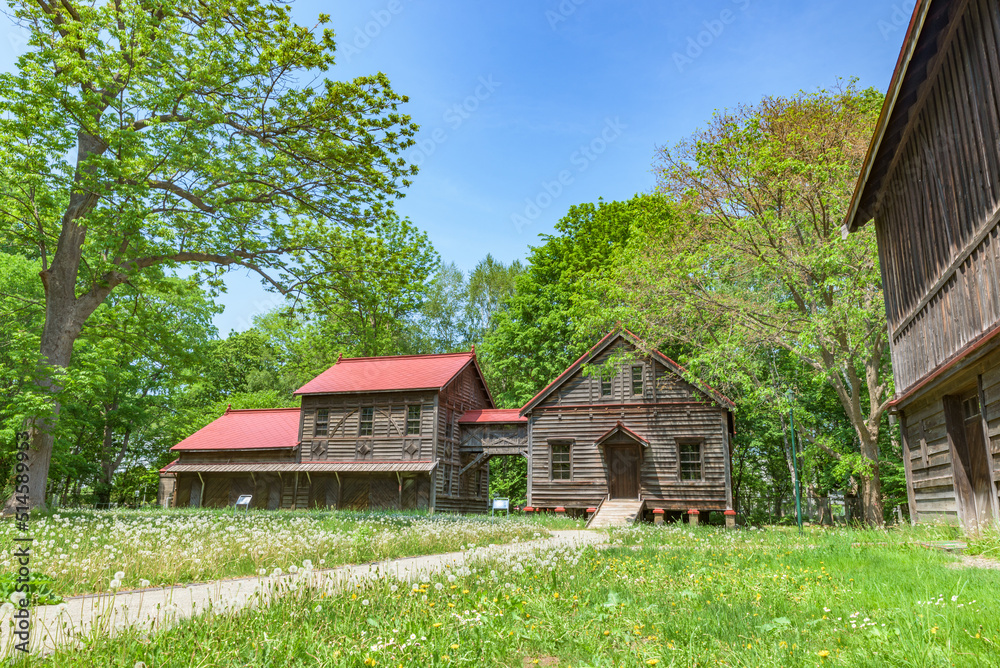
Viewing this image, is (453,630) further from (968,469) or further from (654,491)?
(654,491)

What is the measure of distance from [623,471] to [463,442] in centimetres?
908

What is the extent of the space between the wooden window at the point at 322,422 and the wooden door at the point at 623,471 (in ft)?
49.4

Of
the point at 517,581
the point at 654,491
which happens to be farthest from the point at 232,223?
the point at 654,491

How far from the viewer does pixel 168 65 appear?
621 inches

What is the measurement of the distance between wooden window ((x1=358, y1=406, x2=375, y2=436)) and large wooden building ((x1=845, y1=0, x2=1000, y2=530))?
24.1 meters

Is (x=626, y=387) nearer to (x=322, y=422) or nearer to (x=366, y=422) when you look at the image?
(x=366, y=422)

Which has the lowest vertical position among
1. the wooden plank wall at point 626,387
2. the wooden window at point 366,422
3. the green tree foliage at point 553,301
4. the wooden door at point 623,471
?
the wooden door at point 623,471

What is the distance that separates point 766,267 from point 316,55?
15248 millimetres

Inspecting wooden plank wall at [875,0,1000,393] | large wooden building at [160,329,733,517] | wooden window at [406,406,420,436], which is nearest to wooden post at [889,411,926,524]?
wooden plank wall at [875,0,1000,393]

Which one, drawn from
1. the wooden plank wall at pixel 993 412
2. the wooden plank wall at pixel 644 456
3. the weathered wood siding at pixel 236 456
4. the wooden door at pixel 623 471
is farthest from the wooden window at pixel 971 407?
the weathered wood siding at pixel 236 456

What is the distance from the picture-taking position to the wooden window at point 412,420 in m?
31.1

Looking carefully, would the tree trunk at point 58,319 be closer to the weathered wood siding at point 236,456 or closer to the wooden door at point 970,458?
the weathered wood siding at point 236,456

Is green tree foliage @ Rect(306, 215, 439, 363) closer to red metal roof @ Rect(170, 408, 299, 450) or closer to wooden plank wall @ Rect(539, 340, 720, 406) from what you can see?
wooden plank wall @ Rect(539, 340, 720, 406)

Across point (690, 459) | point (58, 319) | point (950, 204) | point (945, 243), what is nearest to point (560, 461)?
point (690, 459)
